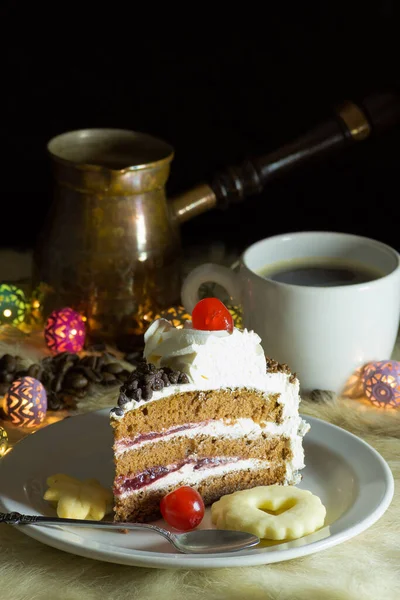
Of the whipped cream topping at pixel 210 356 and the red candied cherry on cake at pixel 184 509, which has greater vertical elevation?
the whipped cream topping at pixel 210 356

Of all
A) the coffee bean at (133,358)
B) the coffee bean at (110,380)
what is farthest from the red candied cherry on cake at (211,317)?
the coffee bean at (133,358)

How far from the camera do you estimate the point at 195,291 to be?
88.7 inches

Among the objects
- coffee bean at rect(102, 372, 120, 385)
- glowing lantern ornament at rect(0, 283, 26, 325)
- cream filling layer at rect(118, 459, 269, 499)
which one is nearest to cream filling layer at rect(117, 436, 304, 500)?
cream filling layer at rect(118, 459, 269, 499)

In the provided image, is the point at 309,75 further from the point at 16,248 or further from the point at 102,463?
the point at 102,463

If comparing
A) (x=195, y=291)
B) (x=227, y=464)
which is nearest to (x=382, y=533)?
(x=227, y=464)

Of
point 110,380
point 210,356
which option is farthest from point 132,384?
point 110,380

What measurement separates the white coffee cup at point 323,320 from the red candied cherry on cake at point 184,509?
1.84ft

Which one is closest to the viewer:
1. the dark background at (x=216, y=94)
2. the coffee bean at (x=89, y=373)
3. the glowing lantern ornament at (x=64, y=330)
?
the coffee bean at (x=89, y=373)

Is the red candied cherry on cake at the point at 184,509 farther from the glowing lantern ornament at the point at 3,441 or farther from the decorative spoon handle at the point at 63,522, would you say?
the glowing lantern ornament at the point at 3,441

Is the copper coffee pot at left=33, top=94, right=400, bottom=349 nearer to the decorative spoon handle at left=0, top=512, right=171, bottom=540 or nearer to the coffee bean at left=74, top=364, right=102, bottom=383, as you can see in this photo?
the coffee bean at left=74, top=364, right=102, bottom=383

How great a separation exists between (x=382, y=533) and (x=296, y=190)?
178 centimetres

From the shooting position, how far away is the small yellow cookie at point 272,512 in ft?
4.91

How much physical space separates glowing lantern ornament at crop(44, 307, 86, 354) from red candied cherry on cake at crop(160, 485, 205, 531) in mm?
747

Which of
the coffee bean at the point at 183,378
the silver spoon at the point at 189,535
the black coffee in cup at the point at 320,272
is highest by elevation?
the black coffee in cup at the point at 320,272
